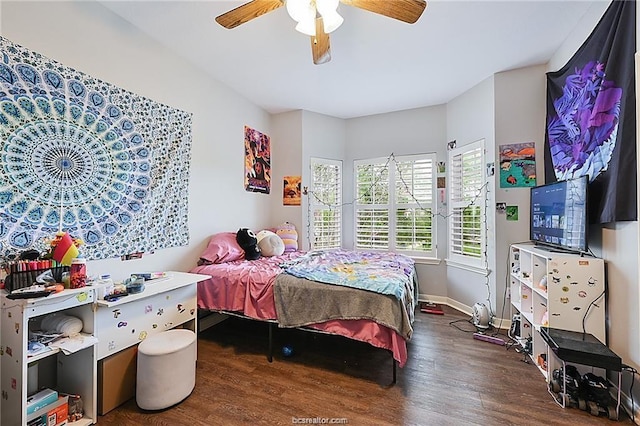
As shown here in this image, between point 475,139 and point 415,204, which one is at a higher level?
point 475,139

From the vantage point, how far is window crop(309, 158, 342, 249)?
429cm

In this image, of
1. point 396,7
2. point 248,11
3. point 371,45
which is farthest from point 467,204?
point 248,11

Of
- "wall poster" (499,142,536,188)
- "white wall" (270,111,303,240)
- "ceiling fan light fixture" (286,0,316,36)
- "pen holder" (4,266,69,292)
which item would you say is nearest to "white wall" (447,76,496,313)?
"wall poster" (499,142,536,188)

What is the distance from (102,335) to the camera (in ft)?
5.61

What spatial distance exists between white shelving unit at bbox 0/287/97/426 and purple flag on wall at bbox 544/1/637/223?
11.3ft

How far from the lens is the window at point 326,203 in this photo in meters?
4.29

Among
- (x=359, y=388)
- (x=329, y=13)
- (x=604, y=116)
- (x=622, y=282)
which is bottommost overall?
(x=359, y=388)

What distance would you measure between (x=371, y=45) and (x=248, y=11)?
50.9 inches

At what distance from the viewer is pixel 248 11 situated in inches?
66.7

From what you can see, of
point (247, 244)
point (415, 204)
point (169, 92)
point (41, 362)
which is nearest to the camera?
point (41, 362)

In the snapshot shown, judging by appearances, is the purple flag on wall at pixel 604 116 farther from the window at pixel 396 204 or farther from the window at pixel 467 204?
the window at pixel 396 204

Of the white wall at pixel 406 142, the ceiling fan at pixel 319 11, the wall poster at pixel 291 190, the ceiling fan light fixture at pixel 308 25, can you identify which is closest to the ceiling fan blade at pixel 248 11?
the ceiling fan at pixel 319 11

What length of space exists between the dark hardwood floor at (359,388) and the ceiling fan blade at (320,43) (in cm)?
241

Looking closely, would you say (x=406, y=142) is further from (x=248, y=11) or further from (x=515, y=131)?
(x=248, y=11)
